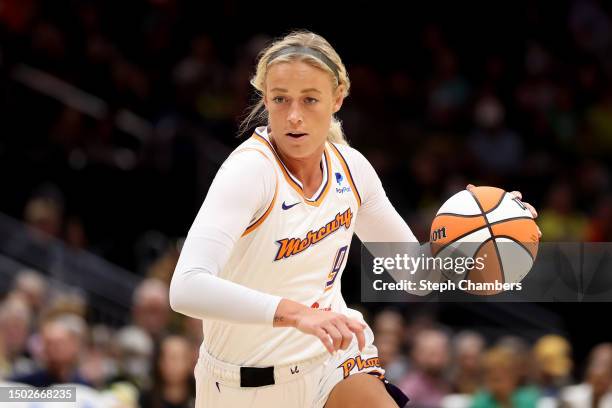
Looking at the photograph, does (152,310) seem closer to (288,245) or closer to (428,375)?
(428,375)

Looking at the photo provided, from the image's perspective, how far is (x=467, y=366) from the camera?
816 centimetres

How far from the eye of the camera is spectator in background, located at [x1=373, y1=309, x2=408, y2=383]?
27.4 ft

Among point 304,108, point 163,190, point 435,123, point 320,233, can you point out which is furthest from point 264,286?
point 435,123

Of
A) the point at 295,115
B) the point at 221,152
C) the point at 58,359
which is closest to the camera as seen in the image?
the point at 295,115

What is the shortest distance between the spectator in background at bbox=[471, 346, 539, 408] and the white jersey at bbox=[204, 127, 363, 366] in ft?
12.0

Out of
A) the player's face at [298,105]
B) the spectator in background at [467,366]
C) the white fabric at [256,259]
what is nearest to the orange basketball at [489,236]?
the white fabric at [256,259]

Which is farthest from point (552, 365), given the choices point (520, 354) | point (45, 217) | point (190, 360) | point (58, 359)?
point (45, 217)

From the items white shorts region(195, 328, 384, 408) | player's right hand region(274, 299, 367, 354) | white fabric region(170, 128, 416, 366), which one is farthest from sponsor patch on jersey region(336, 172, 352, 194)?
player's right hand region(274, 299, 367, 354)

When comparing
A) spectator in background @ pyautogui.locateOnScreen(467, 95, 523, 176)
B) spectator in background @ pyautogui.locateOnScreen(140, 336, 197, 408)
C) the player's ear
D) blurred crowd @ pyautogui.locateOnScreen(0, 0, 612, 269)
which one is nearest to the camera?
the player's ear

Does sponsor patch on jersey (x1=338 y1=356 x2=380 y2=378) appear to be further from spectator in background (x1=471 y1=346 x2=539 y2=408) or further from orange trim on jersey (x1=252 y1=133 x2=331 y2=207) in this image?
spectator in background (x1=471 y1=346 x2=539 y2=408)

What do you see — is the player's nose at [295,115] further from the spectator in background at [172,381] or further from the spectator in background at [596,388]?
the spectator in background at [596,388]

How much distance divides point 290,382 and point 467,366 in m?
4.37

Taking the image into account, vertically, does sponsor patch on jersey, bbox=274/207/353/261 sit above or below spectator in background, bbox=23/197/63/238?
below

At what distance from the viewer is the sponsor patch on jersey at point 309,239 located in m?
3.97
